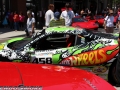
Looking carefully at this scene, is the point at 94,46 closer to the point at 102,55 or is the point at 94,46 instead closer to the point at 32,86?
the point at 102,55

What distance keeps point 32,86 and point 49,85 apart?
0.46ft

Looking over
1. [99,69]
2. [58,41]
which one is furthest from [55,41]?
[99,69]

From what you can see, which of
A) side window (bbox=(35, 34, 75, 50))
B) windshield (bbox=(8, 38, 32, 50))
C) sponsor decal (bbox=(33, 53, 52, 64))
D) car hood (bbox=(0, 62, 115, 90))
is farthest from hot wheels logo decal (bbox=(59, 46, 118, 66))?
car hood (bbox=(0, 62, 115, 90))

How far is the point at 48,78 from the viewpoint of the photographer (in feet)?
7.84

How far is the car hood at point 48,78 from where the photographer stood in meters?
2.21

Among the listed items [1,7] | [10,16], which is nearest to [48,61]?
[10,16]

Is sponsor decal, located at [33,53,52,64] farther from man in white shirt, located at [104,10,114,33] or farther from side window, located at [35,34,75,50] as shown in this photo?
man in white shirt, located at [104,10,114,33]

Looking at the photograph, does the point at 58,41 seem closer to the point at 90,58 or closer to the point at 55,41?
the point at 55,41

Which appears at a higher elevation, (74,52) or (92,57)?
(74,52)

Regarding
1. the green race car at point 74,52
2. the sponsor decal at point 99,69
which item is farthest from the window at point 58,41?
the sponsor decal at point 99,69

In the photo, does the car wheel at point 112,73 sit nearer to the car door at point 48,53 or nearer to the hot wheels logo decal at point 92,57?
the hot wheels logo decal at point 92,57

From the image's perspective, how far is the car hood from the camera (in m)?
2.21

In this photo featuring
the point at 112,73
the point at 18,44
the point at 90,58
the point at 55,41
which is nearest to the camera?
the point at 90,58

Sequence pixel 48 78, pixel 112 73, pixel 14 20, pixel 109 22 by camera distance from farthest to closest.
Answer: pixel 14 20
pixel 109 22
pixel 112 73
pixel 48 78
